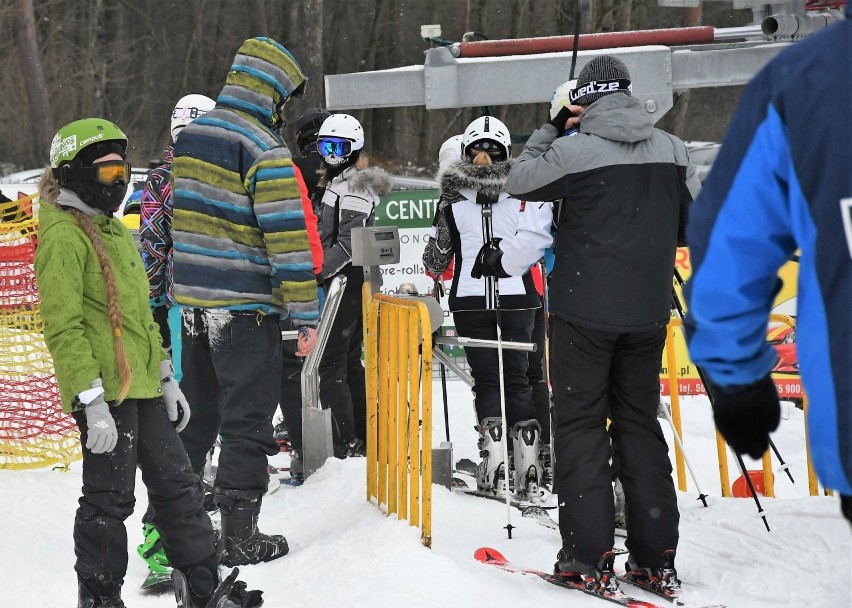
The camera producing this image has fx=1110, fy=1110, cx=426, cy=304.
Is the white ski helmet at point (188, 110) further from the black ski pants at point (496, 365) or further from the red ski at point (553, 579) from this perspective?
the red ski at point (553, 579)

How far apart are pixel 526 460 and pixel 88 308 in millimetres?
2807

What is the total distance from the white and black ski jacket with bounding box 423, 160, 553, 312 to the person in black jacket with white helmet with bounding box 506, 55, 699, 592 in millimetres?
1338

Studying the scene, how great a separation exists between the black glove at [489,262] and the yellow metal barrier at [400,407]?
57 cm

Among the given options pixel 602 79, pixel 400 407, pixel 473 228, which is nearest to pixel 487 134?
pixel 473 228

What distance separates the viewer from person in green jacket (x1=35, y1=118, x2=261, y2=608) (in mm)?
3613

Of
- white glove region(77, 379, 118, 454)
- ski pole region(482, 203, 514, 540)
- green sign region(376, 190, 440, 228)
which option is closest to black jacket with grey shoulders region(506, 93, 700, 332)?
ski pole region(482, 203, 514, 540)

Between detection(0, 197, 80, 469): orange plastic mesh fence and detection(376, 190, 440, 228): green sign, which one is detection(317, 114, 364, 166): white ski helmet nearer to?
detection(0, 197, 80, 469): orange plastic mesh fence

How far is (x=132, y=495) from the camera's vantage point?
3.81m

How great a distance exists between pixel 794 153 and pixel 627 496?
9.05ft

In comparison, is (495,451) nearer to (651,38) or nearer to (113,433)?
(651,38)

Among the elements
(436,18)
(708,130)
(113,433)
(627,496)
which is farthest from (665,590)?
(708,130)

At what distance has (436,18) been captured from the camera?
107 feet

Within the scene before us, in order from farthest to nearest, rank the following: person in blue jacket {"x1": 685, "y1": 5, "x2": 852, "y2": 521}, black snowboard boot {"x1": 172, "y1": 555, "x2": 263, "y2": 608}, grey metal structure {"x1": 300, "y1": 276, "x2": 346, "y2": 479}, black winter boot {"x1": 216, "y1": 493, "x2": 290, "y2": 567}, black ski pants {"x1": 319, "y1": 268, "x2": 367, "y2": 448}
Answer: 1. black ski pants {"x1": 319, "y1": 268, "x2": 367, "y2": 448}
2. grey metal structure {"x1": 300, "y1": 276, "x2": 346, "y2": 479}
3. black winter boot {"x1": 216, "y1": 493, "x2": 290, "y2": 567}
4. black snowboard boot {"x1": 172, "y1": 555, "x2": 263, "y2": 608}
5. person in blue jacket {"x1": 685, "y1": 5, "x2": 852, "y2": 521}

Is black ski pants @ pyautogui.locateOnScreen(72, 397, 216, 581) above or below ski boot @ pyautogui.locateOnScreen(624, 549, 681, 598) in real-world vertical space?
above
